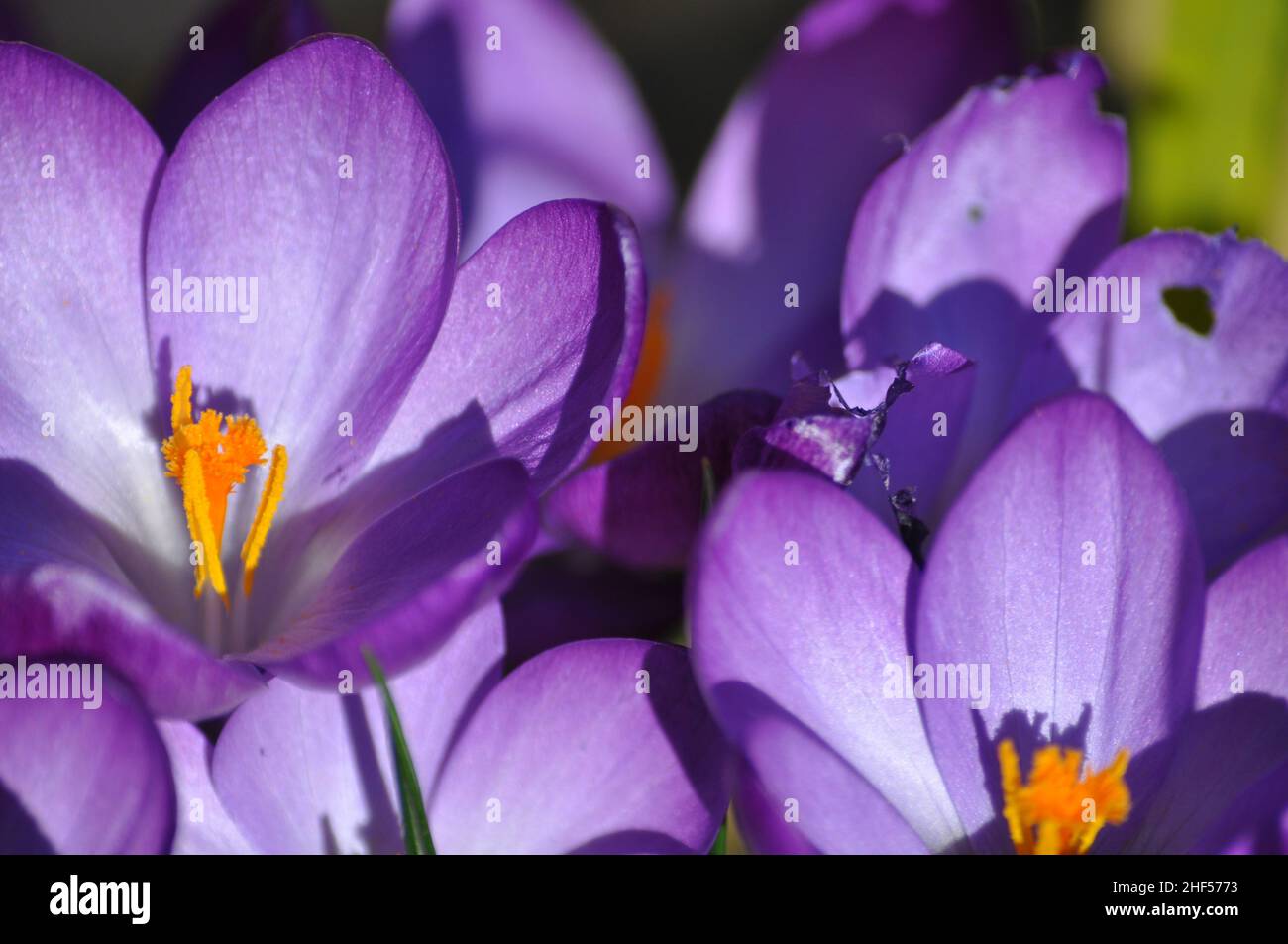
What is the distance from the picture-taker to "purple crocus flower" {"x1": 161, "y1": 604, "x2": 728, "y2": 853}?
0.37 meters

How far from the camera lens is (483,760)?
38cm

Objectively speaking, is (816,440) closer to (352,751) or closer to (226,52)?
(352,751)

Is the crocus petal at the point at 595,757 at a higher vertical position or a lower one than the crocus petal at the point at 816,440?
lower

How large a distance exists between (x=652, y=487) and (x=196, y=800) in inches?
5.7

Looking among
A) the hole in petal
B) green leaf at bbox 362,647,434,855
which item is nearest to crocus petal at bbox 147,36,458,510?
green leaf at bbox 362,647,434,855

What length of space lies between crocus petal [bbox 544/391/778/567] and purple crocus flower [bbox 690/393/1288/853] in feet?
0.15

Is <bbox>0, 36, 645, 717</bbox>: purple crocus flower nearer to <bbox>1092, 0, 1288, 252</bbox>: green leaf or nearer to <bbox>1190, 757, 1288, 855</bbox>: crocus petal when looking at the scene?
<bbox>1190, 757, 1288, 855</bbox>: crocus petal

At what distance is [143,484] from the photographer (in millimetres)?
442

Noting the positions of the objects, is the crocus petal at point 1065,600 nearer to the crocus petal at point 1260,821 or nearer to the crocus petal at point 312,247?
the crocus petal at point 1260,821

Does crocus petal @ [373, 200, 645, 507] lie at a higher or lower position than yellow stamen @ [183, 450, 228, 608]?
higher

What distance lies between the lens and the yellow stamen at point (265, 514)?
42cm

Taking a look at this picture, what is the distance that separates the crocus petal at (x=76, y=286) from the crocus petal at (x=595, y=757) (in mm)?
135

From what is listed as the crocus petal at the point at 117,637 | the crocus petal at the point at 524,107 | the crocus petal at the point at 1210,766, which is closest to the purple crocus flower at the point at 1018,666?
the crocus petal at the point at 1210,766
